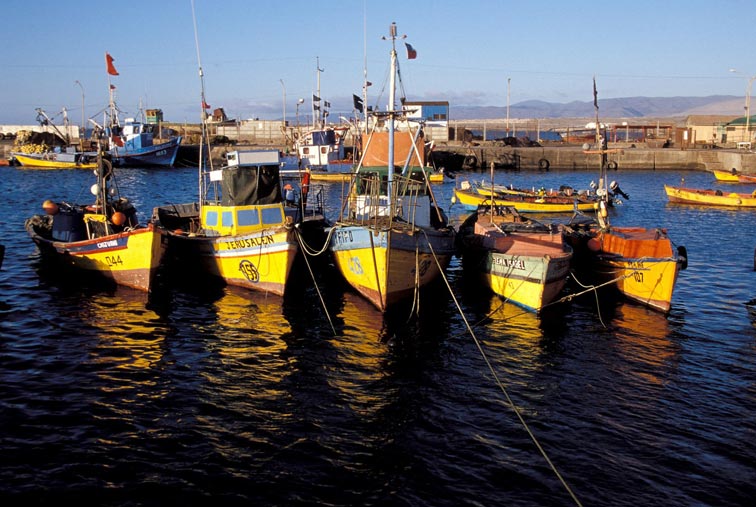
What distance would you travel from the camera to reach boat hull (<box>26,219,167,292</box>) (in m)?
19.7

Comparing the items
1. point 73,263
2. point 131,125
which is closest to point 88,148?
point 131,125

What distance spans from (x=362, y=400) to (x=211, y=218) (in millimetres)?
11126

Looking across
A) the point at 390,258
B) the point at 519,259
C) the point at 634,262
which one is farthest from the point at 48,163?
the point at 634,262

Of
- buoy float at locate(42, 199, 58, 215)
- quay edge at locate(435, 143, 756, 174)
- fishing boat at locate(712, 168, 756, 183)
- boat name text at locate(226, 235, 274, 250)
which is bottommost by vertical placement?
boat name text at locate(226, 235, 274, 250)

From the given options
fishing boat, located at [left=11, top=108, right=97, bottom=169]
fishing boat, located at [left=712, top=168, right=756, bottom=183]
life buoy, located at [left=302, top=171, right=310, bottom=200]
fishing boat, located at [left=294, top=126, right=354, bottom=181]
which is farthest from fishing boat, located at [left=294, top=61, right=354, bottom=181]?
fishing boat, located at [left=712, top=168, right=756, bottom=183]

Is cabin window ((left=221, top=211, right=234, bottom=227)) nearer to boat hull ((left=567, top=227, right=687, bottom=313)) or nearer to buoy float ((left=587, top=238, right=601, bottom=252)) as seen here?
boat hull ((left=567, top=227, right=687, bottom=313))

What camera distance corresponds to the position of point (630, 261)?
2011cm

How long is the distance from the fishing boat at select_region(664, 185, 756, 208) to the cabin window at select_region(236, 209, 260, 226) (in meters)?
36.2

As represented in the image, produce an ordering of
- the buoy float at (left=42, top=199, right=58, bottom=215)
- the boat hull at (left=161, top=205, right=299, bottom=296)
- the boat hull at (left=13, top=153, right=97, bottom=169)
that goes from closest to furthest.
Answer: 1. the boat hull at (left=161, top=205, right=299, bottom=296)
2. the buoy float at (left=42, top=199, right=58, bottom=215)
3. the boat hull at (left=13, top=153, right=97, bottom=169)

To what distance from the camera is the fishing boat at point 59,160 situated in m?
76.4

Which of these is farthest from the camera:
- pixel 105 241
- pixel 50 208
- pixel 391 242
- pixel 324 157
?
pixel 324 157

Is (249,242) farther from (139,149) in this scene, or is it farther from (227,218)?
(139,149)

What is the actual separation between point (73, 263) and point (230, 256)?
18.1 ft

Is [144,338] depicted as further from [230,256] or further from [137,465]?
[137,465]
